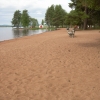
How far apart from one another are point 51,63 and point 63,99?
3506 mm

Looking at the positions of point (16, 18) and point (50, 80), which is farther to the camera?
point (16, 18)

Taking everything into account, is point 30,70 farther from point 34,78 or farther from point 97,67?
point 97,67

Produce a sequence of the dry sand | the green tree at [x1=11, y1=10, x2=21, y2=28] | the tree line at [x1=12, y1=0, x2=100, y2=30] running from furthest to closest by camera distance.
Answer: the green tree at [x1=11, y1=10, x2=21, y2=28] → the tree line at [x1=12, y1=0, x2=100, y2=30] → the dry sand

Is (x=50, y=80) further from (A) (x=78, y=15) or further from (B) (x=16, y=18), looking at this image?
(B) (x=16, y=18)

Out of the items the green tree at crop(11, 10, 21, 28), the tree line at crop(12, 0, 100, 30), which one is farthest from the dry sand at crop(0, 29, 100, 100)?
the green tree at crop(11, 10, 21, 28)

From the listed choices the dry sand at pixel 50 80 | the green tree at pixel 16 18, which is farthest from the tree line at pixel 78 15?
the dry sand at pixel 50 80

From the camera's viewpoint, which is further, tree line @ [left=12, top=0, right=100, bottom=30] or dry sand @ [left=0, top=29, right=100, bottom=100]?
tree line @ [left=12, top=0, right=100, bottom=30]

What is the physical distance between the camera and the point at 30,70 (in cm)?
675

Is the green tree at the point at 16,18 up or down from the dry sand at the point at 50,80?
up

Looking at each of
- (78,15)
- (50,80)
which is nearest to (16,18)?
(78,15)

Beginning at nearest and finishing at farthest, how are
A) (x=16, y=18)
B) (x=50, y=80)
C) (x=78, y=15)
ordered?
(x=50, y=80), (x=78, y=15), (x=16, y=18)

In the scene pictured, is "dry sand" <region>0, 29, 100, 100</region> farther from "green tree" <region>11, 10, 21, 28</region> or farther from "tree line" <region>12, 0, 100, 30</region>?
"green tree" <region>11, 10, 21, 28</region>

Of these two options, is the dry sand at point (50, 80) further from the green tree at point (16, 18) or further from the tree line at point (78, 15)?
the green tree at point (16, 18)

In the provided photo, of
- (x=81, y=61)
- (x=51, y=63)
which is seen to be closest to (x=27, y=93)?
(x=51, y=63)
